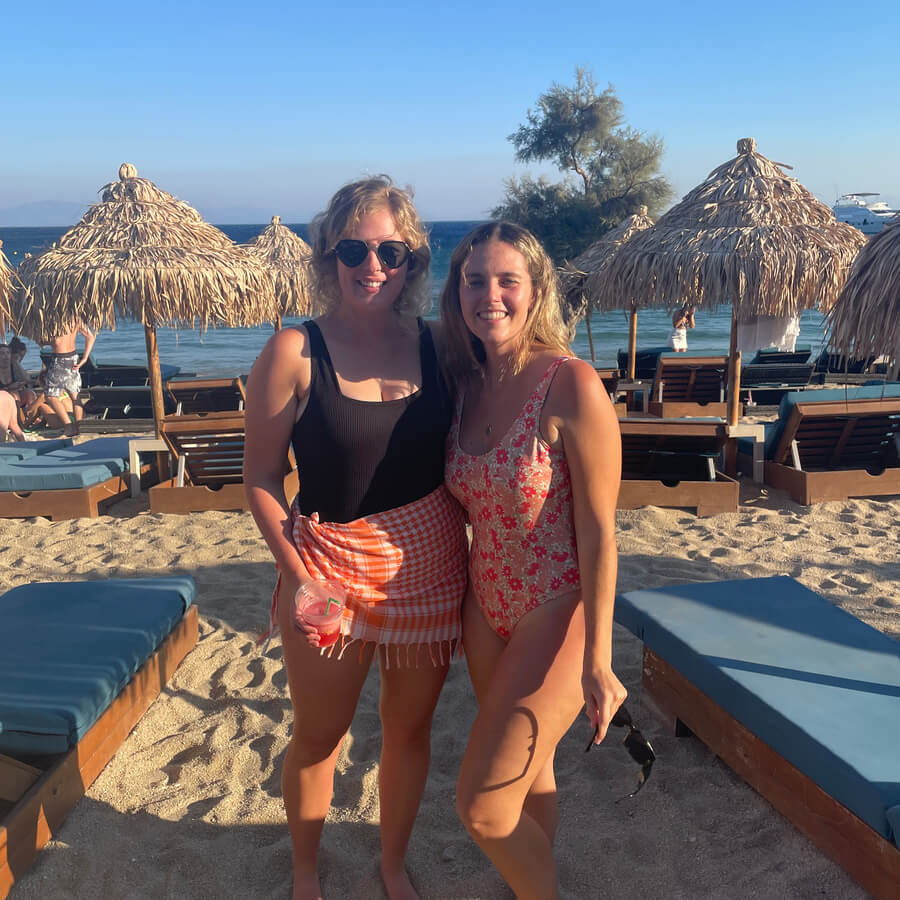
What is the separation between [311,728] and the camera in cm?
201

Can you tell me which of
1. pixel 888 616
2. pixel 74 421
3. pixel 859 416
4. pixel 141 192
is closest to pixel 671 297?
pixel 859 416

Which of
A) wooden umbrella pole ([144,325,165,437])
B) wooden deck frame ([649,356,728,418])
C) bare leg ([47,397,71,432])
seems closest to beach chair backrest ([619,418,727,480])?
wooden deck frame ([649,356,728,418])

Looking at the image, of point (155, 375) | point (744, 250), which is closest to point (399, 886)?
point (744, 250)

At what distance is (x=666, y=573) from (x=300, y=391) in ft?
10.9

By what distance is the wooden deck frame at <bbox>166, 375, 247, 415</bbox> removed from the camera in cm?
932

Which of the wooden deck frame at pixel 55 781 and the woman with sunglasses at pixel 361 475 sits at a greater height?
the woman with sunglasses at pixel 361 475

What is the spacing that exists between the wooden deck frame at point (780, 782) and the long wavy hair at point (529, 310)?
1.49 meters

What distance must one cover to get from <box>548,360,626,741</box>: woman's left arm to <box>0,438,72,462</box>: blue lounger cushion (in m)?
6.53

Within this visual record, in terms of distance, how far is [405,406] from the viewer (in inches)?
75.6

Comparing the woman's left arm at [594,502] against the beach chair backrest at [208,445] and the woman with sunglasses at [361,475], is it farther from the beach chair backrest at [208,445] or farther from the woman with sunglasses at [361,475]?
the beach chair backrest at [208,445]

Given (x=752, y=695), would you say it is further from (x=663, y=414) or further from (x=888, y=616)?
(x=663, y=414)

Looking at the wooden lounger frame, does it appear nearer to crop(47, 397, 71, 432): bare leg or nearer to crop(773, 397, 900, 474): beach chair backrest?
crop(773, 397, 900, 474): beach chair backrest

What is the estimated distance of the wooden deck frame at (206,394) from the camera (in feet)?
30.6

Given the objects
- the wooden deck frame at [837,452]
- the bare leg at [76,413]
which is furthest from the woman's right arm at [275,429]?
the bare leg at [76,413]
